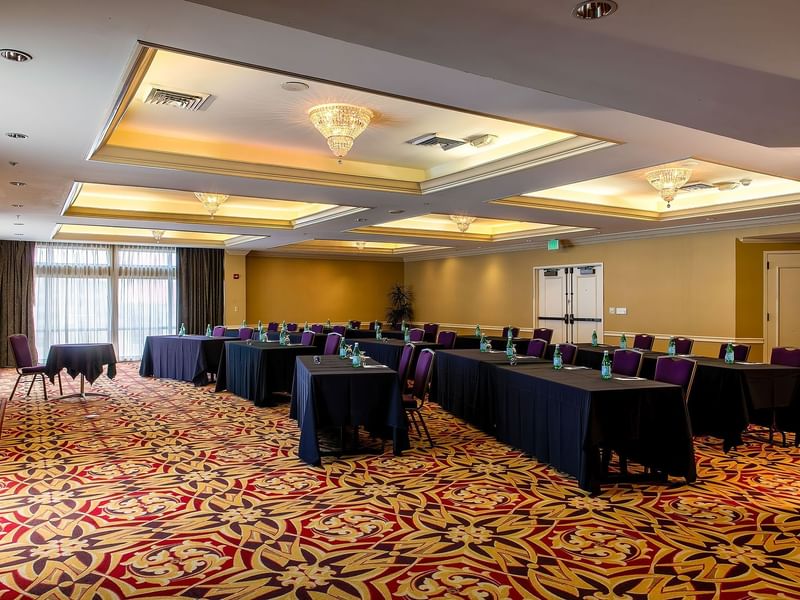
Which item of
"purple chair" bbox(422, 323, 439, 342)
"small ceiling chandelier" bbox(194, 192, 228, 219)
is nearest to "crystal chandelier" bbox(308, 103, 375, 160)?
"small ceiling chandelier" bbox(194, 192, 228, 219)

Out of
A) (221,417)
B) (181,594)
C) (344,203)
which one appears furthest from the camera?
(344,203)

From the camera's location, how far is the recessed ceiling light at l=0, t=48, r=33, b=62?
3.12 meters

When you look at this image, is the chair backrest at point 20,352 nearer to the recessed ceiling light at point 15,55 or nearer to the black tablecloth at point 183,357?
the black tablecloth at point 183,357

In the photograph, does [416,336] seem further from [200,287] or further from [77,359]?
[200,287]

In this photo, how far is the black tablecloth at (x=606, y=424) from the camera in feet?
14.7

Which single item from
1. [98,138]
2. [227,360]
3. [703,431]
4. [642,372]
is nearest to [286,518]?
[98,138]

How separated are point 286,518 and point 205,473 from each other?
4.62 feet

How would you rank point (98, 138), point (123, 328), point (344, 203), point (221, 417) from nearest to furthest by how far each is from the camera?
point (98, 138) → point (221, 417) → point (344, 203) → point (123, 328)

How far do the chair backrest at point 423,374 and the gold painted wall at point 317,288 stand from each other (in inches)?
418

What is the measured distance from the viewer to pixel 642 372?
7547mm

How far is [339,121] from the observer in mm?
5062

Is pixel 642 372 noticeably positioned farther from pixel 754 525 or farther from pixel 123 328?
pixel 123 328

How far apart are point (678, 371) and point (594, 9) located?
167 inches

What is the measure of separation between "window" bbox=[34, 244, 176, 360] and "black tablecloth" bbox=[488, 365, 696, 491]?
475 inches
